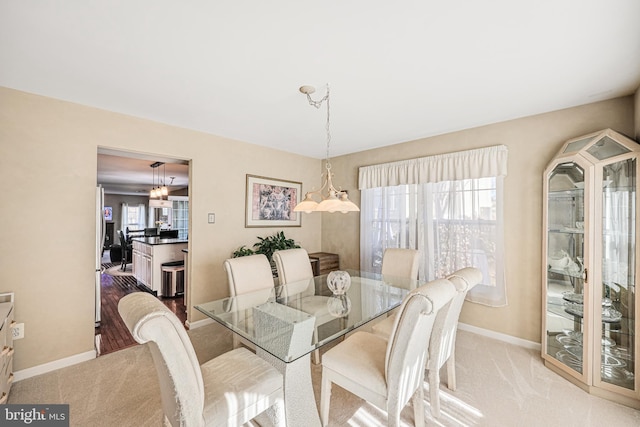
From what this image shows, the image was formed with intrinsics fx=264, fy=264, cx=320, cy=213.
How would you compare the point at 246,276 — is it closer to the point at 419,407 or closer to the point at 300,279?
the point at 300,279

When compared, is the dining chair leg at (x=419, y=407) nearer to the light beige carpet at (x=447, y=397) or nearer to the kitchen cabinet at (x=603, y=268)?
the light beige carpet at (x=447, y=397)

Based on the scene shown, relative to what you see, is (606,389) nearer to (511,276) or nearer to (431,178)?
(511,276)

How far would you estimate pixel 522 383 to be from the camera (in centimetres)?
220

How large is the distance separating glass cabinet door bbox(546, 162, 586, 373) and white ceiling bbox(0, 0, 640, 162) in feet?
2.70

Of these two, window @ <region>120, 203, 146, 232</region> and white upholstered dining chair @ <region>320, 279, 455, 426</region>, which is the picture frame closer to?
white upholstered dining chair @ <region>320, 279, 455, 426</region>

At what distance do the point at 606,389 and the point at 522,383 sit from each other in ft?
1.79

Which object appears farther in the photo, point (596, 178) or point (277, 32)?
point (596, 178)

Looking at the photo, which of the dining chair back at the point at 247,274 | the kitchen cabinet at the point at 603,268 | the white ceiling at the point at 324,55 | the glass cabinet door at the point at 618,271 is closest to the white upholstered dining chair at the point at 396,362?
the dining chair back at the point at 247,274

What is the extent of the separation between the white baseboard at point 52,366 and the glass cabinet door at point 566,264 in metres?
4.37

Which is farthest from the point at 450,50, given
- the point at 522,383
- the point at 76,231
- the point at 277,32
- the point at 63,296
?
the point at 63,296

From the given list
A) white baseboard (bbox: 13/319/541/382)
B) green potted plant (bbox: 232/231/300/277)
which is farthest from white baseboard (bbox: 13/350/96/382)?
green potted plant (bbox: 232/231/300/277)

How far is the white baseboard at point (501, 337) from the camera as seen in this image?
2.77 meters

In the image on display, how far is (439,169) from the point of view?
3.37m

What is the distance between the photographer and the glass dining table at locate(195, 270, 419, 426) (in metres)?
1.54
